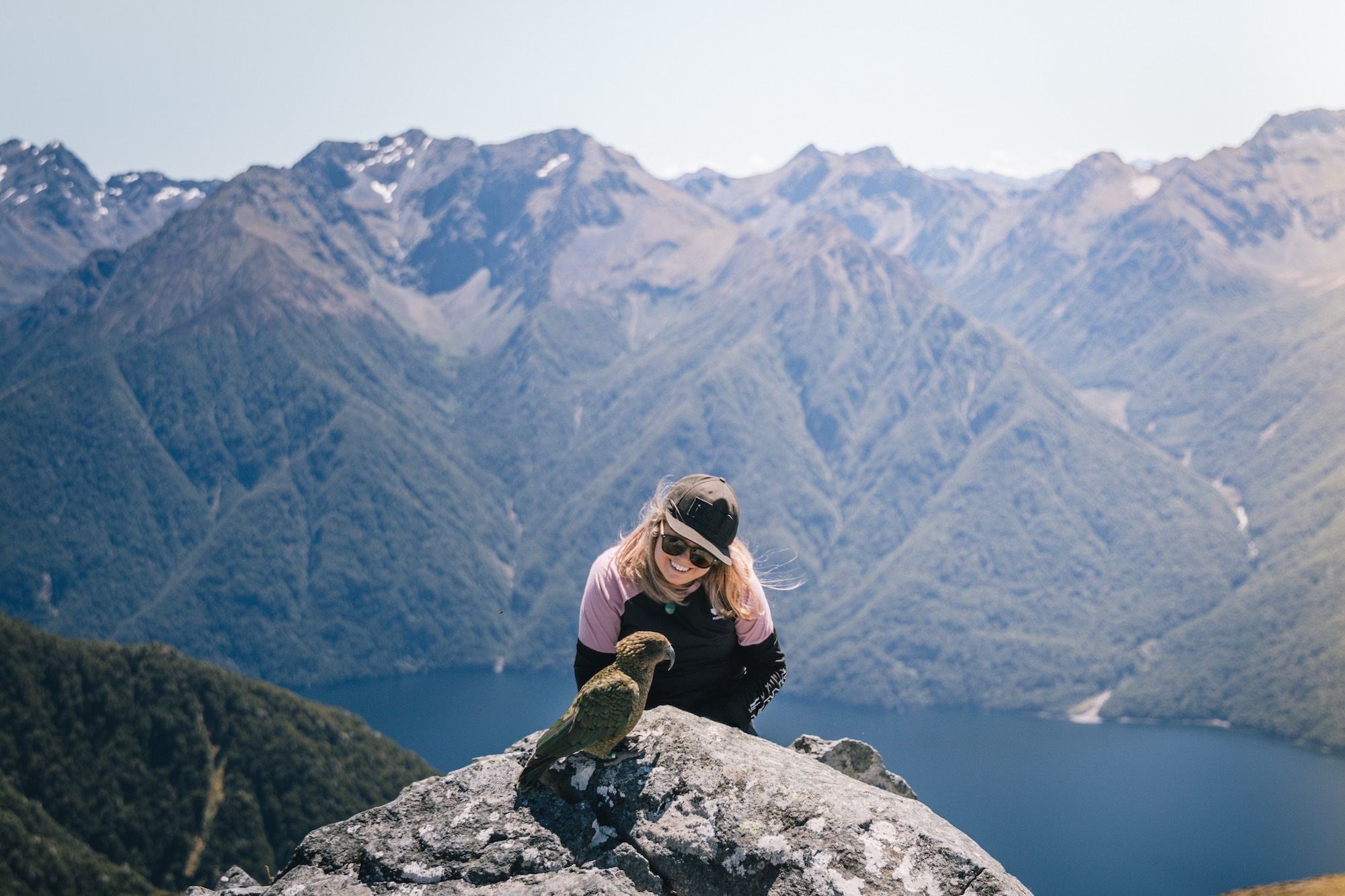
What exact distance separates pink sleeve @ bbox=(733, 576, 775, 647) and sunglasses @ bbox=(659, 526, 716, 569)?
442 mm

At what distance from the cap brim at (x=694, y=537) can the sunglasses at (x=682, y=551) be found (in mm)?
92

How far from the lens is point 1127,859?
18138 centimetres

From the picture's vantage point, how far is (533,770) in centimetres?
718

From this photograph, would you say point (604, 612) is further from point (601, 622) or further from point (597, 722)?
point (597, 722)

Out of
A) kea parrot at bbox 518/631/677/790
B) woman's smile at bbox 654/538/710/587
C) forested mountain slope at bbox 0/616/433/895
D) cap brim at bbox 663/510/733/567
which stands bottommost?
forested mountain slope at bbox 0/616/433/895

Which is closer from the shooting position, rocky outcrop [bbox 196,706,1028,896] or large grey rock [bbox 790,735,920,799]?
rocky outcrop [bbox 196,706,1028,896]

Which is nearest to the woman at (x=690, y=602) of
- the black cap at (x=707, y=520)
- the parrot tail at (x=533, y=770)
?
the black cap at (x=707, y=520)

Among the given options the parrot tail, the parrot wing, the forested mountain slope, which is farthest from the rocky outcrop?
the forested mountain slope

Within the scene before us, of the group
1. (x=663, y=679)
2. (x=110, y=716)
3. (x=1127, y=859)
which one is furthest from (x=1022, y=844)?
(x=663, y=679)

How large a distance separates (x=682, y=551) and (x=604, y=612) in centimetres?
79

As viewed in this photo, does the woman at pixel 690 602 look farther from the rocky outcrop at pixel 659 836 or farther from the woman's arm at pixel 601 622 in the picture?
the rocky outcrop at pixel 659 836

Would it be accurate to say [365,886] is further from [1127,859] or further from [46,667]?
[1127,859]

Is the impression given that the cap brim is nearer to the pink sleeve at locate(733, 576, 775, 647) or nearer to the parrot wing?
the pink sleeve at locate(733, 576, 775, 647)

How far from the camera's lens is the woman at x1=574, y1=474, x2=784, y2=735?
8.08m
